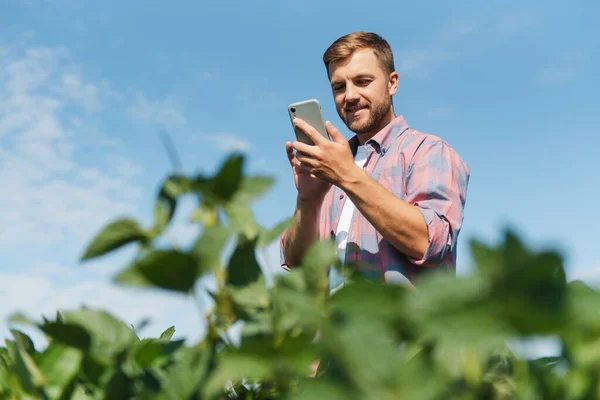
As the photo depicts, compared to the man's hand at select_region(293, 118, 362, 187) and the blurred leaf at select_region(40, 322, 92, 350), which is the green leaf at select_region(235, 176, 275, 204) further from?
the man's hand at select_region(293, 118, 362, 187)

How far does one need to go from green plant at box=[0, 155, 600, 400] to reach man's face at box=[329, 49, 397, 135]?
9.21 ft

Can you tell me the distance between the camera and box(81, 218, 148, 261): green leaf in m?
0.56

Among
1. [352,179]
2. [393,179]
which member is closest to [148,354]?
[352,179]

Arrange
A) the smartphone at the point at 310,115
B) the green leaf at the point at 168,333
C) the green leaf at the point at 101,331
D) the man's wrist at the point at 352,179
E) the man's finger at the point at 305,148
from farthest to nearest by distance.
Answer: the smartphone at the point at 310,115, the man's finger at the point at 305,148, the man's wrist at the point at 352,179, the green leaf at the point at 168,333, the green leaf at the point at 101,331

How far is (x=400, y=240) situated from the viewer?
2.23 meters

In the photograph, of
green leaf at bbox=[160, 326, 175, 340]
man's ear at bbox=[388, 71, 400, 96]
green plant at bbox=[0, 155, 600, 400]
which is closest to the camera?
green plant at bbox=[0, 155, 600, 400]

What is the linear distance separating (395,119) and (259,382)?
2809mm

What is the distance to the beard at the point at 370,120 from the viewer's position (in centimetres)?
339

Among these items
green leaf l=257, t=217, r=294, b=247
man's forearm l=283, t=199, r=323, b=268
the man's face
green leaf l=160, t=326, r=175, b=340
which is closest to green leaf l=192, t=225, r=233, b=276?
green leaf l=257, t=217, r=294, b=247

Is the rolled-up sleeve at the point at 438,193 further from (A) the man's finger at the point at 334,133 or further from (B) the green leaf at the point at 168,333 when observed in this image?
(B) the green leaf at the point at 168,333

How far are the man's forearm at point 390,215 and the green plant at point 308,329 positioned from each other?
5.05 ft

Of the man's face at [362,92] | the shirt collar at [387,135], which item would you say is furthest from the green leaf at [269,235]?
the man's face at [362,92]

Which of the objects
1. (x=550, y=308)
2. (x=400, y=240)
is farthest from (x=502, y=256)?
(x=400, y=240)

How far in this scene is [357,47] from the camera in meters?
3.55
